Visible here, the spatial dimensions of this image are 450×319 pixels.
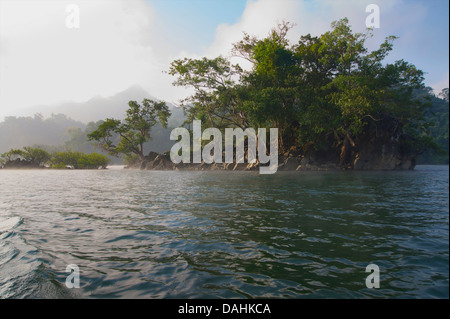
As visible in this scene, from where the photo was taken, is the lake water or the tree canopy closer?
the lake water

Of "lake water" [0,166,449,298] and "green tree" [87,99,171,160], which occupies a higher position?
"green tree" [87,99,171,160]

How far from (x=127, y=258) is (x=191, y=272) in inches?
50.4

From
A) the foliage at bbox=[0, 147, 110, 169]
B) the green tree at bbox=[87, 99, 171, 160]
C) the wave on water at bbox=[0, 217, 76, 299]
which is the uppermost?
the green tree at bbox=[87, 99, 171, 160]

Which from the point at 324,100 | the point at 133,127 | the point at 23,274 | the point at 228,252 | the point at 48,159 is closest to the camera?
the point at 23,274

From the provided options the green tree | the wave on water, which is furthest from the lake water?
the green tree

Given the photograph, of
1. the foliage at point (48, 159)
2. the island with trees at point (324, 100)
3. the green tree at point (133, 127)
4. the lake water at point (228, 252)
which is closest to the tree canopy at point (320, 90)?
the island with trees at point (324, 100)

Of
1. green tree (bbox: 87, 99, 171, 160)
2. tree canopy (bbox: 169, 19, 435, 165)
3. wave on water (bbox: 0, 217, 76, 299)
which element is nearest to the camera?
wave on water (bbox: 0, 217, 76, 299)

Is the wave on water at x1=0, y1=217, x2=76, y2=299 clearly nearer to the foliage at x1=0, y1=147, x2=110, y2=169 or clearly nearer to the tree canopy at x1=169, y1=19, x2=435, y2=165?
the tree canopy at x1=169, y1=19, x2=435, y2=165

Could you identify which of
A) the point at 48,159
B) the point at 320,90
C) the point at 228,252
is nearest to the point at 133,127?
the point at 48,159

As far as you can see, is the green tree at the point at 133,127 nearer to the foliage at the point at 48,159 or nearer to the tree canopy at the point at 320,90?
the foliage at the point at 48,159

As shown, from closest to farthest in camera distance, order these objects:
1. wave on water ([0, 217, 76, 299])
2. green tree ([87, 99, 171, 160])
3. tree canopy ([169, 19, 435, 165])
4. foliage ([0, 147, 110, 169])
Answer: wave on water ([0, 217, 76, 299]) → tree canopy ([169, 19, 435, 165]) → green tree ([87, 99, 171, 160]) → foliage ([0, 147, 110, 169])

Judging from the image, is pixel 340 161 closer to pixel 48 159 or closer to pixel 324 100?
pixel 324 100
